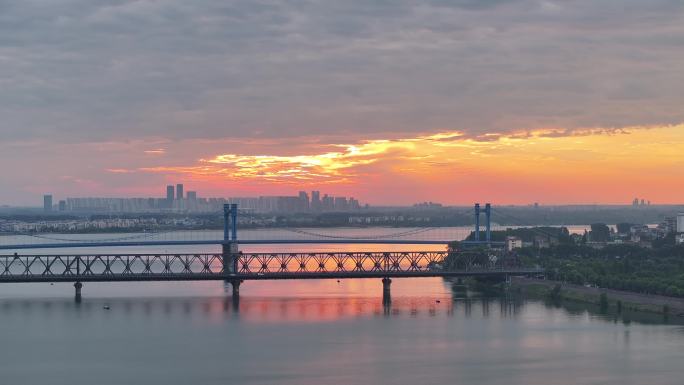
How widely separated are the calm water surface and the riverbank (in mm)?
946

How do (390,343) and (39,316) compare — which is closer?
(390,343)

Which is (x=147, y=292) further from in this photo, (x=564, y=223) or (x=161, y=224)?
(x=564, y=223)

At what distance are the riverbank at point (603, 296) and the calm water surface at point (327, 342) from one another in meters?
0.95

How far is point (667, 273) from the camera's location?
25719mm

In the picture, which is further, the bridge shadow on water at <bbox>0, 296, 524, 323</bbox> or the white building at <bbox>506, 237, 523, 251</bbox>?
the white building at <bbox>506, 237, 523, 251</bbox>

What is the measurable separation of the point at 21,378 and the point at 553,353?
799 centimetres

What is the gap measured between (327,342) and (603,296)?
25.7ft

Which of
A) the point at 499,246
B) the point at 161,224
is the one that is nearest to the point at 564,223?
the point at 161,224

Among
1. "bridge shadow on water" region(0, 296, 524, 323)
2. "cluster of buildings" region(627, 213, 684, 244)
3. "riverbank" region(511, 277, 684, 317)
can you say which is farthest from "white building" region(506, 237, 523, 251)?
"bridge shadow on water" region(0, 296, 524, 323)

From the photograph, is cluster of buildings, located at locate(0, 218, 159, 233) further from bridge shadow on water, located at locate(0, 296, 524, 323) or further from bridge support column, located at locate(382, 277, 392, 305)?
bridge support column, located at locate(382, 277, 392, 305)

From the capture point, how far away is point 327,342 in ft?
55.7

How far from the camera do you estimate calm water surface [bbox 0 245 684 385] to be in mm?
14164

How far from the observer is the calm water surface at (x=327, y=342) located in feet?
46.5

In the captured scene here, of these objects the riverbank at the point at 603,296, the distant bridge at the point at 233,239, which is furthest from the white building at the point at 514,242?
the riverbank at the point at 603,296
